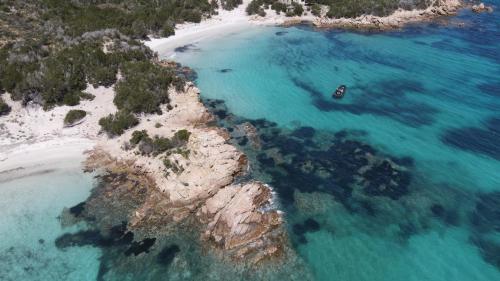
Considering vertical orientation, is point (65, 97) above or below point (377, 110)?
above

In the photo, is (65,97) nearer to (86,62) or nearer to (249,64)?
(86,62)

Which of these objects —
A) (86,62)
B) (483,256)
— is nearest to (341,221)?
(483,256)

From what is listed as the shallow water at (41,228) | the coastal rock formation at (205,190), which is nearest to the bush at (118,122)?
the coastal rock formation at (205,190)

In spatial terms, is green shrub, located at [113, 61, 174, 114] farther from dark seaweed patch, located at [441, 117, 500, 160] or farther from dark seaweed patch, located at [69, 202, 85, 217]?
dark seaweed patch, located at [441, 117, 500, 160]

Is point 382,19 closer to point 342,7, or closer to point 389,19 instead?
point 389,19

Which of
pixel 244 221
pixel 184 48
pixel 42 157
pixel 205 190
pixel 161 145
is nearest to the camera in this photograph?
pixel 244 221

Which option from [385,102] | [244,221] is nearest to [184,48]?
[385,102]
